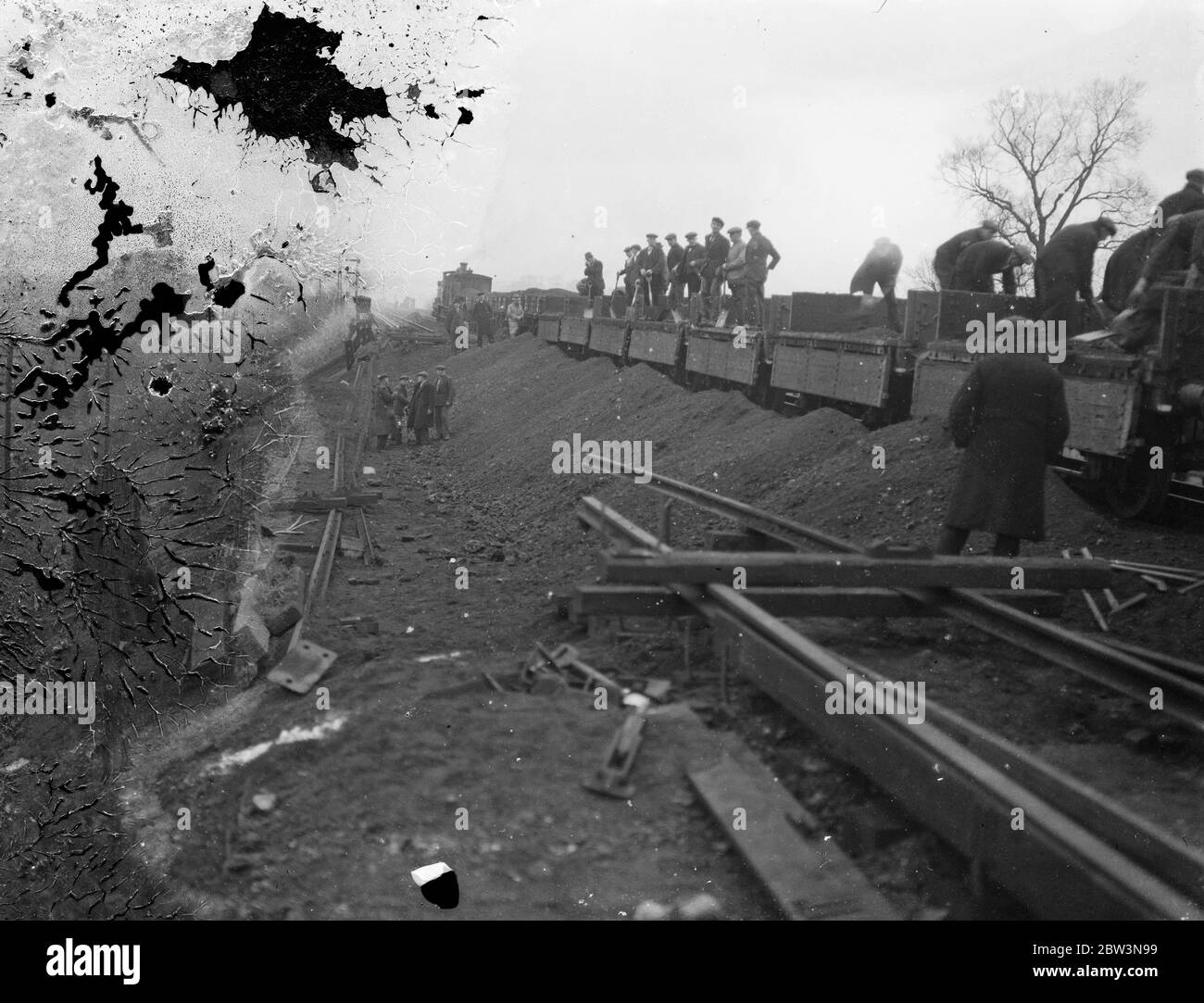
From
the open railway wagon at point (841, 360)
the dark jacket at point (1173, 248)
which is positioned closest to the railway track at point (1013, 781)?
the dark jacket at point (1173, 248)

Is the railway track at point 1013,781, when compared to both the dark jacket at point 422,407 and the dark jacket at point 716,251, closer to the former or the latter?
the dark jacket at point 422,407

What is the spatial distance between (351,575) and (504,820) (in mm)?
3005

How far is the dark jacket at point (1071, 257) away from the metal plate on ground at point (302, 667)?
6.70 m

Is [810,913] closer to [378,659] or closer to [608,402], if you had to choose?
[378,659]

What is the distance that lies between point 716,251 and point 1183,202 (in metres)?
7.84

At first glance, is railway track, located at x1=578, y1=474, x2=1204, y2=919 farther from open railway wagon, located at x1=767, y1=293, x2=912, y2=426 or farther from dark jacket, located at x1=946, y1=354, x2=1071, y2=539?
open railway wagon, located at x1=767, y1=293, x2=912, y2=426

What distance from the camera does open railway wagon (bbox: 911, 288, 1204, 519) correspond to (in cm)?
663

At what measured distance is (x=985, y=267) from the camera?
9.41 m

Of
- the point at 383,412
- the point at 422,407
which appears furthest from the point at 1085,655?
the point at 422,407

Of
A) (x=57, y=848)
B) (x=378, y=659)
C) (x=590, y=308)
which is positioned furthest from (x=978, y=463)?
(x=590, y=308)

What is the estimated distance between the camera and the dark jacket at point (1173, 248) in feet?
23.1

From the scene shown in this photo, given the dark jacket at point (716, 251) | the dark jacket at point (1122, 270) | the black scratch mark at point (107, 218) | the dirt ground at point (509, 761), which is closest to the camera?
the dirt ground at point (509, 761)

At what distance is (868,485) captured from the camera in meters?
8.21

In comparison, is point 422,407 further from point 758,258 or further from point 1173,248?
point 1173,248
